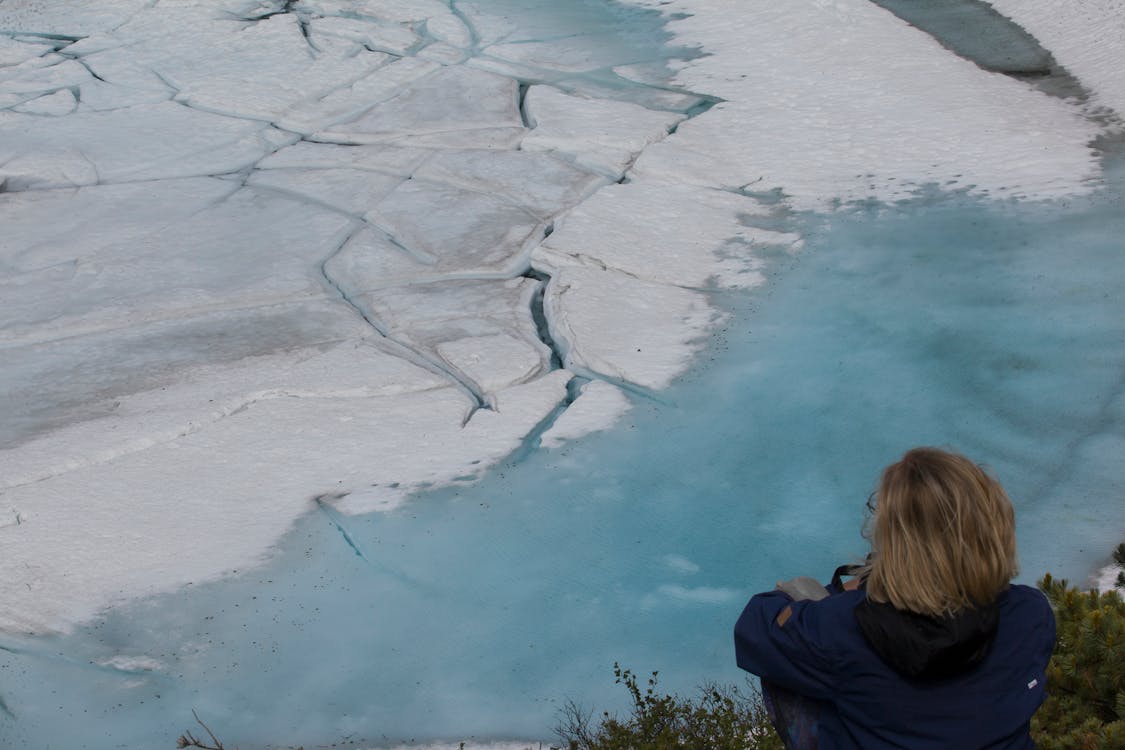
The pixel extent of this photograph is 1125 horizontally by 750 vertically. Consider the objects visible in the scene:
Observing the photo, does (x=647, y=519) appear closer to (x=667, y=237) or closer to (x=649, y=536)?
(x=649, y=536)

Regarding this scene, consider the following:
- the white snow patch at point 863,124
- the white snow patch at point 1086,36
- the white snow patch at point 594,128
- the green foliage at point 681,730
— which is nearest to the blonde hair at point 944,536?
the green foliage at point 681,730

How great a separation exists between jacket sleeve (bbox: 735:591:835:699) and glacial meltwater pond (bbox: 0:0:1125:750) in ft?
4.60

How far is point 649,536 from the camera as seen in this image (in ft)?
12.0

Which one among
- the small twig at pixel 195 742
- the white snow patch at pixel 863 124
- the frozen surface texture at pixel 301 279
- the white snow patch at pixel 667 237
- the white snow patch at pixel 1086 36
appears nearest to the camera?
the small twig at pixel 195 742

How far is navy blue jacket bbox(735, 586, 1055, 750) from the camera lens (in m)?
→ 1.58

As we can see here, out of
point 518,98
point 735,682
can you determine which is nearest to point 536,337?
point 735,682

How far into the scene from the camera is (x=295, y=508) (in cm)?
389

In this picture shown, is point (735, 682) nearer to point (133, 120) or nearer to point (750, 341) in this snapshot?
point (750, 341)

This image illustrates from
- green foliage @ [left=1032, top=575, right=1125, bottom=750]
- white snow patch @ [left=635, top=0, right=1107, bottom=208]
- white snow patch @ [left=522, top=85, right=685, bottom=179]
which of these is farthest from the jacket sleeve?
white snow patch @ [left=522, top=85, right=685, bottom=179]

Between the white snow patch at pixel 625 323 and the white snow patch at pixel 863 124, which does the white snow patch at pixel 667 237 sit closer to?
the white snow patch at pixel 625 323

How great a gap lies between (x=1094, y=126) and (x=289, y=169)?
14.9 ft

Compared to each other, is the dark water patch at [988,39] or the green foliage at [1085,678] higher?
the dark water patch at [988,39]

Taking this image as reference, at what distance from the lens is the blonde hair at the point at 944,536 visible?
4.86 ft

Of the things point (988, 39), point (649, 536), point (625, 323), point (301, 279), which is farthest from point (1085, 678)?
point (988, 39)
